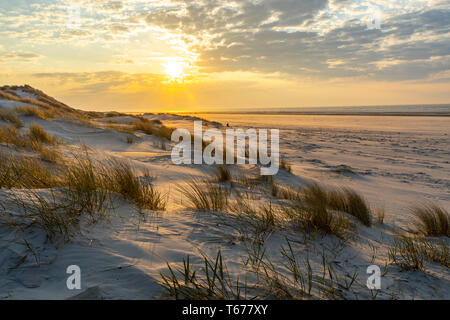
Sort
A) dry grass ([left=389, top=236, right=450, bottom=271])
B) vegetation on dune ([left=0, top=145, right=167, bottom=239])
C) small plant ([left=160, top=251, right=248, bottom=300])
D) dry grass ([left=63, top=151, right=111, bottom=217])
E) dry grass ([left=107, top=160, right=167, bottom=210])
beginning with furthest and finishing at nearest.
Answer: dry grass ([left=107, top=160, right=167, bottom=210]) → dry grass ([left=63, top=151, right=111, bottom=217]) → dry grass ([left=389, top=236, right=450, bottom=271]) → vegetation on dune ([left=0, top=145, right=167, bottom=239]) → small plant ([left=160, top=251, right=248, bottom=300])

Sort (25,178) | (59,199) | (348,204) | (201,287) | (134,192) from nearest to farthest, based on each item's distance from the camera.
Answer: (201,287) → (59,199) → (25,178) → (134,192) → (348,204)

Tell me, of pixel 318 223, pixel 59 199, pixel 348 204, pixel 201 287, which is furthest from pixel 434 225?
pixel 59 199

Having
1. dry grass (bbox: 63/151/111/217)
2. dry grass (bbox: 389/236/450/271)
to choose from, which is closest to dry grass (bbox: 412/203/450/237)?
dry grass (bbox: 389/236/450/271)

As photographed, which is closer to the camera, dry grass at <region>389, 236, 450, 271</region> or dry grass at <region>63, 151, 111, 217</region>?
dry grass at <region>389, 236, 450, 271</region>

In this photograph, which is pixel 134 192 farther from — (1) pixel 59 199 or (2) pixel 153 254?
(2) pixel 153 254

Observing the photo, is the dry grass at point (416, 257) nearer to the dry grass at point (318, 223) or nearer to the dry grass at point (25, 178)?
the dry grass at point (318, 223)

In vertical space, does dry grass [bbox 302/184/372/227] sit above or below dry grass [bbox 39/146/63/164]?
below

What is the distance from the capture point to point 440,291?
5.76 feet

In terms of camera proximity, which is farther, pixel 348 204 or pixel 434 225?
pixel 348 204

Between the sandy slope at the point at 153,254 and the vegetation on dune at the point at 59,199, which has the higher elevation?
the vegetation on dune at the point at 59,199

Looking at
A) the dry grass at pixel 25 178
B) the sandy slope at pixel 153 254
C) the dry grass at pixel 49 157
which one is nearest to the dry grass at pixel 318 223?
the sandy slope at pixel 153 254

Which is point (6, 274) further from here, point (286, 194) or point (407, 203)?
point (407, 203)

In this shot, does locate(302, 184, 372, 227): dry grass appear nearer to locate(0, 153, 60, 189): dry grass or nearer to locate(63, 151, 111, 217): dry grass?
locate(63, 151, 111, 217): dry grass
